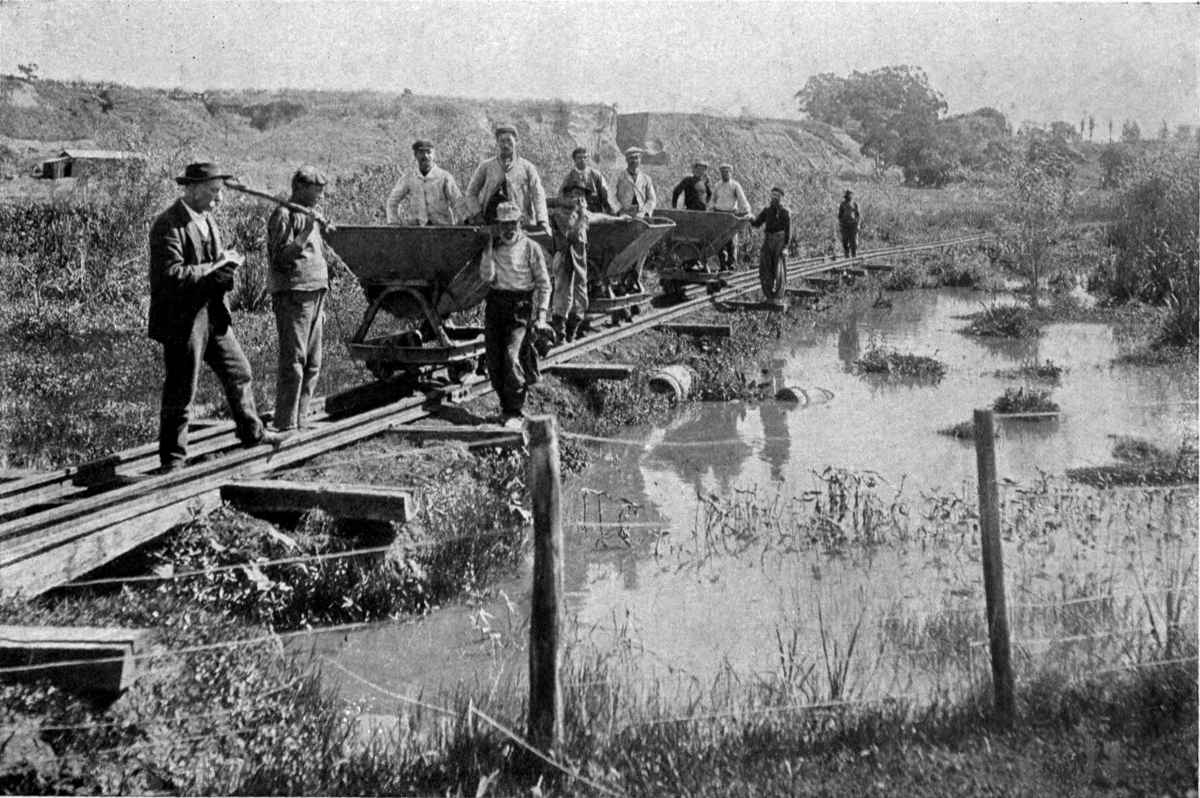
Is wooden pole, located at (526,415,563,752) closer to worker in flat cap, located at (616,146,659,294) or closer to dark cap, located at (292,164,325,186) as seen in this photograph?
dark cap, located at (292,164,325,186)

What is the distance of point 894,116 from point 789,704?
3706 cm

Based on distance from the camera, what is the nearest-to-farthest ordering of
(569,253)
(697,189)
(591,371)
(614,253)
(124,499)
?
(124,499), (591,371), (569,253), (614,253), (697,189)

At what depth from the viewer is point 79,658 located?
353 cm


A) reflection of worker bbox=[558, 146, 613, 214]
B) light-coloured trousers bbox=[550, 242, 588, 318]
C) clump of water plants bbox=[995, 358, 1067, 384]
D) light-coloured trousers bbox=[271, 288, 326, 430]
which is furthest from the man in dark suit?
clump of water plants bbox=[995, 358, 1067, 384]

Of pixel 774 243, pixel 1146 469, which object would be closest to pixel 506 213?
pixel 1146 469

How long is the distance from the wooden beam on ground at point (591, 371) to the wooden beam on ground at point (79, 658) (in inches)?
247

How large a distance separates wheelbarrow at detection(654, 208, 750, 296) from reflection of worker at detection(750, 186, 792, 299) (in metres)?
0.48

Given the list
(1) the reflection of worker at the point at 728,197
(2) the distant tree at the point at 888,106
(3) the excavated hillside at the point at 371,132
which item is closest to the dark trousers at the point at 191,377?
(1) the reflection of worker at the point at 728,197

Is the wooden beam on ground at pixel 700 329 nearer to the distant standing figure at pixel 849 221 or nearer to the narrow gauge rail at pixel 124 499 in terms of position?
the narrow gauge rail at pixel 124 499

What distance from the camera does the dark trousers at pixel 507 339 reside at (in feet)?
25.4

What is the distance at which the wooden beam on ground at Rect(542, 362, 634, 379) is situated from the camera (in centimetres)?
962

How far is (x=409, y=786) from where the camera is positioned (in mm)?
3631

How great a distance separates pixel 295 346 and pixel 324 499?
1.47 meters

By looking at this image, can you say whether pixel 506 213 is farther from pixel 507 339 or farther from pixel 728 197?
pixel 728 197
